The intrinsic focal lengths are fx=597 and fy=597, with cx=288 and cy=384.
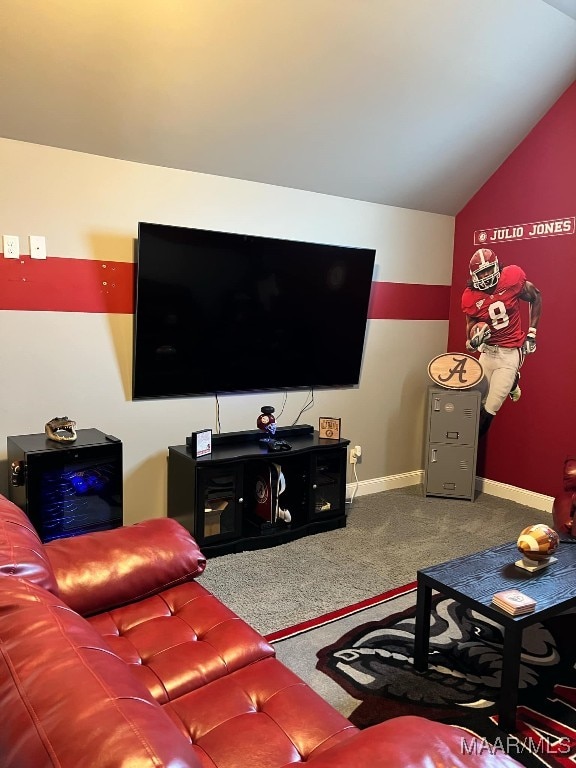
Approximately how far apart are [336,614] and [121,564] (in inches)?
49.3

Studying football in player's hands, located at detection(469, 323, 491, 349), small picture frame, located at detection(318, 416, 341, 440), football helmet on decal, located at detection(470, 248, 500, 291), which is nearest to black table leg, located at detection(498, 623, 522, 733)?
small picture frame, located at detection(318, 416, 341, 440)

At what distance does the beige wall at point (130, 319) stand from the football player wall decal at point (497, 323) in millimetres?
520

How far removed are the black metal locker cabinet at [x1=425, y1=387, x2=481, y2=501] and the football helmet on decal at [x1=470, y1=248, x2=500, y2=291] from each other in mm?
884

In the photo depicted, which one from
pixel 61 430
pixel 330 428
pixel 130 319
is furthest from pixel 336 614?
pixel 130 319

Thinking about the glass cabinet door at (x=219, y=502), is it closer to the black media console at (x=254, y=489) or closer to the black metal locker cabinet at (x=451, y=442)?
the black media console at (x=254, y=489)

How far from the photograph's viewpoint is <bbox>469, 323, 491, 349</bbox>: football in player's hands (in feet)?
15.7

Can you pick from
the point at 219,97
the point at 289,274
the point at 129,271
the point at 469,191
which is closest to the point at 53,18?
the point at 219,97

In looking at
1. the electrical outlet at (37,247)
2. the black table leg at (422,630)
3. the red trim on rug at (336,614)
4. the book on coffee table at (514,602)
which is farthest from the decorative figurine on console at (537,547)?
the electrical outlet at (37,247)

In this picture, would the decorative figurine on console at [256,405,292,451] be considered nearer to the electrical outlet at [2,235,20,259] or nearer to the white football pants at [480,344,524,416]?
the electrical outlet at [2,235,20,259]

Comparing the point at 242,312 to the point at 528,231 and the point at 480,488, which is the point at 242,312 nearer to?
the point at 528,231

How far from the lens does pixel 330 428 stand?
406 cm

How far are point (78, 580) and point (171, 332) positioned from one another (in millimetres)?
1881

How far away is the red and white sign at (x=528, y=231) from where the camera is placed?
4277 millimetres

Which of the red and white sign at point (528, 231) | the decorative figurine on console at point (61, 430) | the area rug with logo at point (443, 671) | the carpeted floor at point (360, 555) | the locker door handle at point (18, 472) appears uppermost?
the red and white sign at point (528, 231)
